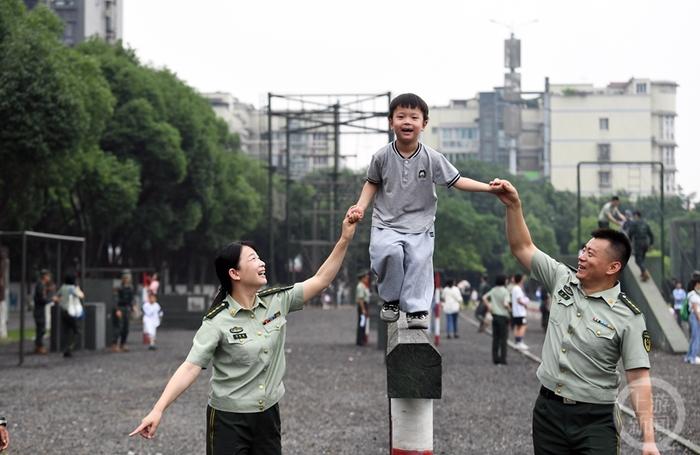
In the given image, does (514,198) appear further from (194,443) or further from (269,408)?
(194,443)

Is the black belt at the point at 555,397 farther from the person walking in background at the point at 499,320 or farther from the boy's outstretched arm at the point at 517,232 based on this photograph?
the person walking in background at the point at 499,320

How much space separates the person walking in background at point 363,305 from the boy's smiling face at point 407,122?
21.7 metres

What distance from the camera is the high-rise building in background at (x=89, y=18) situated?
7969cm

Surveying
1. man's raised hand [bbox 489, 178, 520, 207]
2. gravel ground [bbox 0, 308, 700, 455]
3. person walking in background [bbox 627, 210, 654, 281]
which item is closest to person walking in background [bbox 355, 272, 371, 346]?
gravel ground [bbox 0, 308, 700, 455]

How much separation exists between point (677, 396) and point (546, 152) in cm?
12130

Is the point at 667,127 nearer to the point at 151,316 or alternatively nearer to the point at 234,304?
the point at 151,316

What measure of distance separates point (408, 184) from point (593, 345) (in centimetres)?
153

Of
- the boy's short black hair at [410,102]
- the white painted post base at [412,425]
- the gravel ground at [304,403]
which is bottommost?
the gravel ground at [304,403]

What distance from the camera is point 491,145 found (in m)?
143

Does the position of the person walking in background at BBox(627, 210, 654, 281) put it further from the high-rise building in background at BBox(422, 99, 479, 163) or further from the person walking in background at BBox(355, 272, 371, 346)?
the high-rise building in background at BBox(422, 99, 479, 163)

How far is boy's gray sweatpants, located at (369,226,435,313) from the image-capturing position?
6773mm

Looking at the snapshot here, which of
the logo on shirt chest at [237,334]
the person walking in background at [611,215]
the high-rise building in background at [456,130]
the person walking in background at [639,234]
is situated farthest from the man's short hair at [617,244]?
Answer: the high-rise building in background at [456,130]

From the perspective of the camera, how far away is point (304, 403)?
16.7 metres

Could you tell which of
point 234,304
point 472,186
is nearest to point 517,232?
point 472,186
